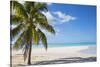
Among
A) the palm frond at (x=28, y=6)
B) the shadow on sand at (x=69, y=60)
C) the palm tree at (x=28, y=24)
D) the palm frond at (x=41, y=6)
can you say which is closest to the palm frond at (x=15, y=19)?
the palm tree at (x=28, y=24)

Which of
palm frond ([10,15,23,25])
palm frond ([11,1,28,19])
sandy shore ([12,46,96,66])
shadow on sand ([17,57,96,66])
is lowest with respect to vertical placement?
shadow on sand ([17,57,96,66])

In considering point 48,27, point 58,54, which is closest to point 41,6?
point 48,27

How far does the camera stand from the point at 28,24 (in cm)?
268

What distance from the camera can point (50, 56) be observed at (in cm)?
277

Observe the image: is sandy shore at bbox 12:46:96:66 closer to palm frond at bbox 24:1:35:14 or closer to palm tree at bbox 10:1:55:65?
palm tree at bbox 10:1:55:65

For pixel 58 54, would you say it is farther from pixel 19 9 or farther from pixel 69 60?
→ pixel 19 9

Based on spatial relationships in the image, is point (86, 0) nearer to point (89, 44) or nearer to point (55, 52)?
point (89, 44)

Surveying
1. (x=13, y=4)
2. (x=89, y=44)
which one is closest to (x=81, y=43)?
(x=89, y=44)

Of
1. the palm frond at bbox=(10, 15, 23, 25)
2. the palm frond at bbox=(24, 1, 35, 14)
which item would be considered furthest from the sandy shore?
the palm frond at bbox=(24, 1, 35, 14)

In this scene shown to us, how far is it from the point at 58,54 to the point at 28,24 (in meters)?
0.58

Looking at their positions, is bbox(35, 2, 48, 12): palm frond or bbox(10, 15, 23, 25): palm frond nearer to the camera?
bbox(10, 15, 23, 25): palm frond

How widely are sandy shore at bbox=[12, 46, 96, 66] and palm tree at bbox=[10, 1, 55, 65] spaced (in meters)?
0.07

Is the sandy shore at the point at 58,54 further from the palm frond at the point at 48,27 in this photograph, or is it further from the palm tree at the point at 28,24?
the palm frond at the point at 48,27

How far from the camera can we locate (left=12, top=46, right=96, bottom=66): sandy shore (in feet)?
8.60
